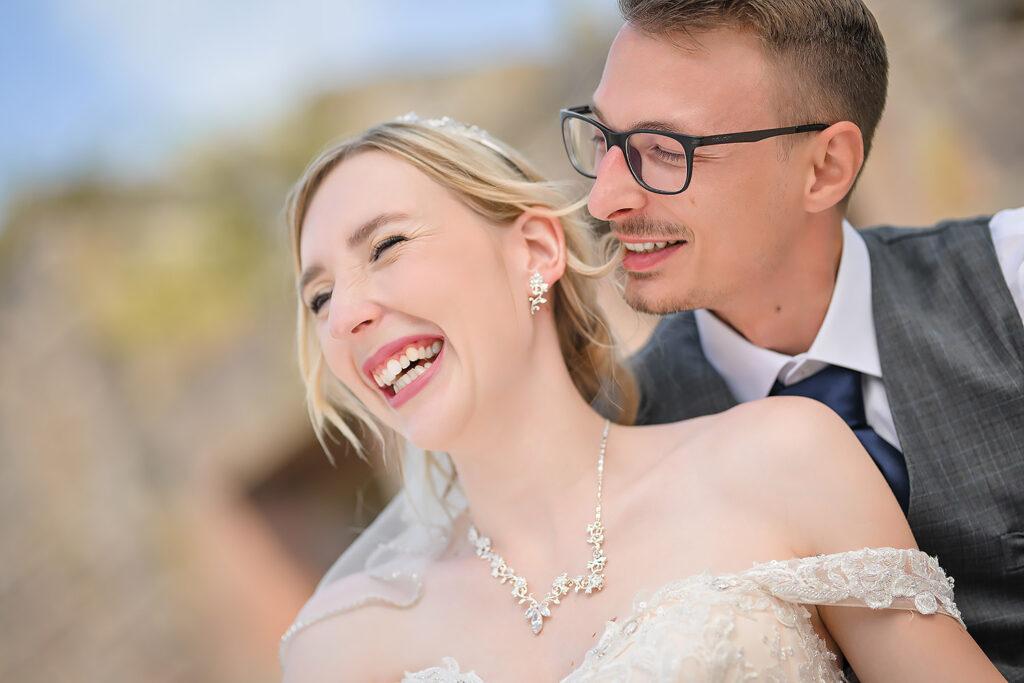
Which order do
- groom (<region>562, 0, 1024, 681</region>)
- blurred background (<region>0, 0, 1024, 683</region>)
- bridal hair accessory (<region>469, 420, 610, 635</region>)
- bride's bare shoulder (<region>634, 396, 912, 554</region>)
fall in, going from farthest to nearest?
1. blurred background (<region>0, 0, 1024, 683</region>)
2. groom (<region>562, 0, 1024, 681</region>)
3. bridal hair accessory (<region>469, 420, 610, 635</region>)
4. bride's bare shoulder (<region>634, 396, 912, 554</region>)

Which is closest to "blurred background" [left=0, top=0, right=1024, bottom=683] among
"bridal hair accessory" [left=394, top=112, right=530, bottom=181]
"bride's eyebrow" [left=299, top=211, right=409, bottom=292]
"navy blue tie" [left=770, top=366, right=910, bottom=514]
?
"bridal hair accessory" [left=394, top=112, right=530, bottom=181]

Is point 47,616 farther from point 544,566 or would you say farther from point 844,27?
point 844,27

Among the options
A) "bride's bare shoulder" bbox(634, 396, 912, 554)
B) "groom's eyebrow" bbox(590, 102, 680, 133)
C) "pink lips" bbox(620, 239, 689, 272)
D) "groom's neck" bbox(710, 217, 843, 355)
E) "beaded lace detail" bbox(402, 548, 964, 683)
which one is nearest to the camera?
"beaded lace detail" bbox(402, 548, 964, 683)

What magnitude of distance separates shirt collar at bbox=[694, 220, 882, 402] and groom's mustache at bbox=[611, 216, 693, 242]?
1.18ft

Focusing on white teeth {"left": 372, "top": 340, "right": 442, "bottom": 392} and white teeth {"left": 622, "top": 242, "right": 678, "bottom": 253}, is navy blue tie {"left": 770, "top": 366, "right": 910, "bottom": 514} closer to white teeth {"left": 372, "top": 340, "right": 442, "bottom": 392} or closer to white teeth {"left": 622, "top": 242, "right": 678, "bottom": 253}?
white teeth {"left": 622, "top": 242, "right": 678, "bottom": 253}

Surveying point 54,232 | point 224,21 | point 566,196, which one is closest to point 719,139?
point 566,196

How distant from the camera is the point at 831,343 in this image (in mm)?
2373

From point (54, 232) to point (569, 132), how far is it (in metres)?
5.54

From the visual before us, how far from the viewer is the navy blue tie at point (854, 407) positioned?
86.5 inches

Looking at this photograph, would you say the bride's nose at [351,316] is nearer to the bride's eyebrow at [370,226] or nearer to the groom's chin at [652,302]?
the bride's eyebrow at [370,226]

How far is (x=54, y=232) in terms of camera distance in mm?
6961

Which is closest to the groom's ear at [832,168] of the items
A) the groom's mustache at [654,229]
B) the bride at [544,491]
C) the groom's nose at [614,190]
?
the groom's mustache at [654,229]

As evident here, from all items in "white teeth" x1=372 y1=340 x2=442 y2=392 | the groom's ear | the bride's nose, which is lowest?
the groom's ear

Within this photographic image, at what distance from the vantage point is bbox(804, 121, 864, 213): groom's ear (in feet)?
7.92
